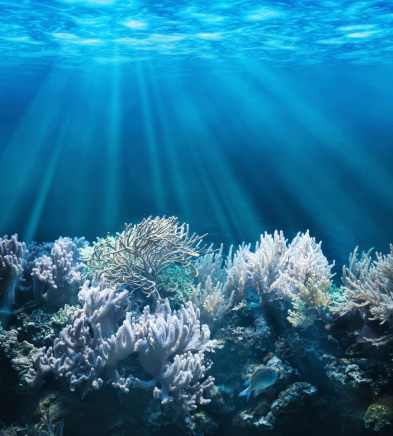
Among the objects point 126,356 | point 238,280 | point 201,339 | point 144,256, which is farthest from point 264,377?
point 144,256

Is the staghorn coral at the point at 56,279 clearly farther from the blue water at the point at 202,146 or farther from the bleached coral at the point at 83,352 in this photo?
the blue water at the point at 202,146

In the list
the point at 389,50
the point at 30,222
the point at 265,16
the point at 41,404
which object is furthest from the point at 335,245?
the point at 30,222

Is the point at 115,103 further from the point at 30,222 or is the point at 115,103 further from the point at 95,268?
the point at 95,268

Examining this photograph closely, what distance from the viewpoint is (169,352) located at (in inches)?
142

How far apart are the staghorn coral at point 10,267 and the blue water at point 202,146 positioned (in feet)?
29.6

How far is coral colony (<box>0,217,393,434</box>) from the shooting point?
11.2 feet

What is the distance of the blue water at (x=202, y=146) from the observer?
11586 mm

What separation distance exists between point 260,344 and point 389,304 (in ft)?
5.65

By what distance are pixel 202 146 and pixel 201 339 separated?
29709 mm

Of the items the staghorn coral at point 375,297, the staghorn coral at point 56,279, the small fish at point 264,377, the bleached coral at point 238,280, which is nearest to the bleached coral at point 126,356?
the small fish at point 264,377

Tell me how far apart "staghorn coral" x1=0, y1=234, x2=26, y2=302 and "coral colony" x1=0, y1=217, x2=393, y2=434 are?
15 mm

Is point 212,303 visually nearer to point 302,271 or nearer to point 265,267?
point 265,267

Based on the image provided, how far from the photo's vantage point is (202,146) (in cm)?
3206

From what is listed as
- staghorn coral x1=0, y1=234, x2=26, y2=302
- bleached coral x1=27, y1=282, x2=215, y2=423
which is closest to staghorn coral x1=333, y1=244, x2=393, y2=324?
bleached coral x1=27, y1=282, x2=215, y2=423
